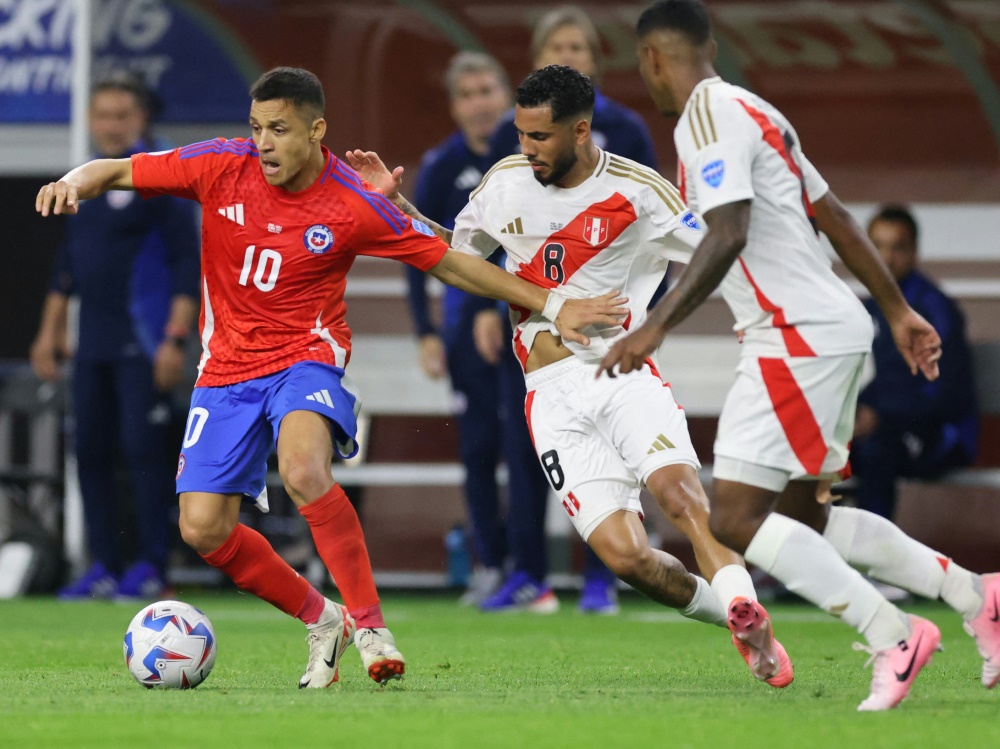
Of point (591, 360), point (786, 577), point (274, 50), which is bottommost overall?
point (786, 577)

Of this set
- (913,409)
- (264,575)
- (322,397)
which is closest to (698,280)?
(322,397)

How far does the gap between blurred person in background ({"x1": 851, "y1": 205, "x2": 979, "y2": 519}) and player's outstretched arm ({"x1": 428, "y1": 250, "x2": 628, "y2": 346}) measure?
4.34 m

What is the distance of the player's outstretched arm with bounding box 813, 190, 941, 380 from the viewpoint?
5270 mm

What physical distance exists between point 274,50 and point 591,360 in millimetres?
5728

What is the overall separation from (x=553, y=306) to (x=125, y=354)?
4807 millimetres

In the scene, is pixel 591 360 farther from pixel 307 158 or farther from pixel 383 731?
pixel 383 731

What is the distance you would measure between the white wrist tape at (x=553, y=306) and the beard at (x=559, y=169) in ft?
1.83

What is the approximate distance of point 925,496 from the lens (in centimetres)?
1092

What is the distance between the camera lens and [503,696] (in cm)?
526

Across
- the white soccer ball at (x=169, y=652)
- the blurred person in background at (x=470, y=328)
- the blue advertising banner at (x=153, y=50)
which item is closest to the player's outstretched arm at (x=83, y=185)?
the white soccer ball at (x=169, y=652)

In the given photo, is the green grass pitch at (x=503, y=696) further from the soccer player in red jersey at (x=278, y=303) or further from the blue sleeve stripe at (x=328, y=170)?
the blue sleeve stripe at (x=328, y=170)

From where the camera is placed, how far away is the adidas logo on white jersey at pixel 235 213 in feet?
19.8

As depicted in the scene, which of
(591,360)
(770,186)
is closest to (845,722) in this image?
(770,186)

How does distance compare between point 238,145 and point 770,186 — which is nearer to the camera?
point 770,186
